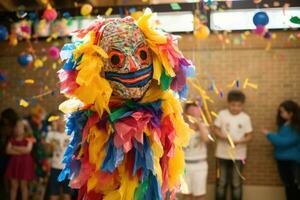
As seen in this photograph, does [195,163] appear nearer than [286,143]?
Yes

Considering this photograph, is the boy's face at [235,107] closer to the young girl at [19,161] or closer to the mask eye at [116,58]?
the young girl at [19,161]

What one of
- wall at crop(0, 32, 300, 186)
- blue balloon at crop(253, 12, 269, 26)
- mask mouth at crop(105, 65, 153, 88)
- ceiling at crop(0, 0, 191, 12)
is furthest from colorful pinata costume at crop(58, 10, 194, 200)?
ceiling at crop(0, 0, 191, 12)

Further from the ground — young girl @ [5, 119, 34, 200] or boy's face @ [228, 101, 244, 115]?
boy's face @ [228, 101, 244, 115]

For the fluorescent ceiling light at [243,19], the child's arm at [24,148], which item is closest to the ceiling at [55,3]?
the fluorescent ceiling light at [243,19]

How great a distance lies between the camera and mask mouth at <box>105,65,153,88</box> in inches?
52.7

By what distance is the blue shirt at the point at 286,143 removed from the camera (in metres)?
3.84

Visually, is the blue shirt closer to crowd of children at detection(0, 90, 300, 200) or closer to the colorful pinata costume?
crowd of children at detection(0, 90, 300, 200)

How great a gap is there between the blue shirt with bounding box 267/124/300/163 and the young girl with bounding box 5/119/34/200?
2541mm

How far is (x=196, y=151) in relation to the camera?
370 cm

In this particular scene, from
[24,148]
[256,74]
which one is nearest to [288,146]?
[256,74]

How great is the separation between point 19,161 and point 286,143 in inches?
108

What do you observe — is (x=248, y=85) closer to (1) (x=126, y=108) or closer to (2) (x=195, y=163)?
(2) (x=195, y=163)

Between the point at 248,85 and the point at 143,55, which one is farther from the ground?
the point at 248,85

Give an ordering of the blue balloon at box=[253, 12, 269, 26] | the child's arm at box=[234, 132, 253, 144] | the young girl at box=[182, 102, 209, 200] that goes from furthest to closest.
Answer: the child's arm at box=[234, 132, 253, 144] < the young girl at box=[182, 102, 209, 200] < the blue balloon at box=[253, 12, 269, 26]
